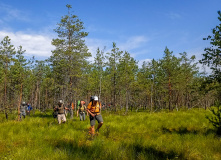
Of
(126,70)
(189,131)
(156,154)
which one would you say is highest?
(126,70)

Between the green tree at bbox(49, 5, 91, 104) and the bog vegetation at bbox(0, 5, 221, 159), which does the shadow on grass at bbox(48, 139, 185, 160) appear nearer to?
the bog vegetation at bbox(0, 5, 221, 159)

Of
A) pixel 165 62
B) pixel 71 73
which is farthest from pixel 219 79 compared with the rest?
pixel 165 62

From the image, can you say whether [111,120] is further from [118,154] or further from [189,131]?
[118,154]

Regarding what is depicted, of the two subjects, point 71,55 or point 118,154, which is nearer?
point 118,154

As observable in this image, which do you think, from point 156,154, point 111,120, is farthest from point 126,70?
point 156,154

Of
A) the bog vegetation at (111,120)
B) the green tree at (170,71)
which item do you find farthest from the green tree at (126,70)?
the green tree at (170,71)

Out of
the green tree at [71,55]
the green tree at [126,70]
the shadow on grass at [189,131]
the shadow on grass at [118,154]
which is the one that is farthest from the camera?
the green tree at [126,70]

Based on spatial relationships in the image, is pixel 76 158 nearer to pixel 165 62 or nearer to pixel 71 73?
pixel 71 73

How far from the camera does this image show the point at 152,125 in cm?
1055

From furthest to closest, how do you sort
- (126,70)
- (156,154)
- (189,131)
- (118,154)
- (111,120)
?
(126,70), (111,120), (189,131), (156,154), (118,154)

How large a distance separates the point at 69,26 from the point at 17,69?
7939mm

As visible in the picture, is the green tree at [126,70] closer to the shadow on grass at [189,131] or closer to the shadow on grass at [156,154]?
the shadow on grass at [189,131]

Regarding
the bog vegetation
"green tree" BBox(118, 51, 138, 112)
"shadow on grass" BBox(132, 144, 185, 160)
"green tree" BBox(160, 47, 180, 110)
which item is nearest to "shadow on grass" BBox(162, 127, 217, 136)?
the bog vegetation

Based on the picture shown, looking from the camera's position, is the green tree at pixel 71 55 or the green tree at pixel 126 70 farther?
the green tree at pixel 126 70
